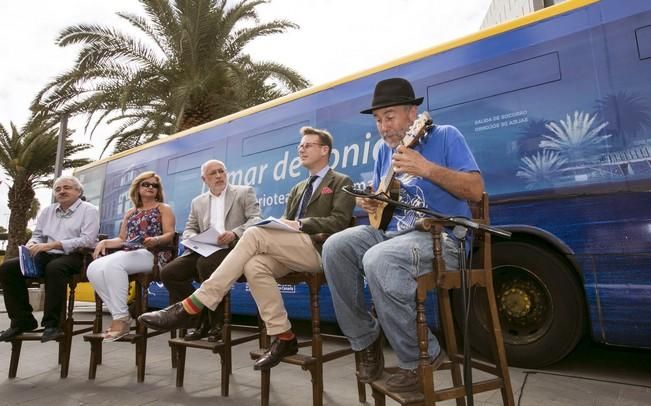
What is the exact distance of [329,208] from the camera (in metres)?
2.86

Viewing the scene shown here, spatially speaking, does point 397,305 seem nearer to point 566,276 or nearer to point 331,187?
point 331,187

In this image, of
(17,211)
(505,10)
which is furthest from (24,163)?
(505,10)

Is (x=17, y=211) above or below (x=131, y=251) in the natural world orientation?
above

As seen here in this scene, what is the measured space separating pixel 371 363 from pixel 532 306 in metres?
1.74

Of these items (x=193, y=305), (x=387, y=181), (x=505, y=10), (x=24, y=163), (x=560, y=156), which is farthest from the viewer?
(x=505, y=10)

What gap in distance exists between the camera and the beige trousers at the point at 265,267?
8.25ft

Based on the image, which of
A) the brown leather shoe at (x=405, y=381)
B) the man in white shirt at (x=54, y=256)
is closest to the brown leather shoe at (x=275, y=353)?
the brown leather shoe at (x=405, y=381)

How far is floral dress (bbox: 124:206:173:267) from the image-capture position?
3662 millimetres

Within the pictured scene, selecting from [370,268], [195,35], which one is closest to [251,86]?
[195,35]

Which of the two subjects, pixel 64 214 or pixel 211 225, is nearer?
pixel 211 225

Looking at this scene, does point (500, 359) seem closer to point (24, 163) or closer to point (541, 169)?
point (541, 169)

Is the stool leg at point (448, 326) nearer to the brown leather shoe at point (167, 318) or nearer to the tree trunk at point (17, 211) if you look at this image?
the brown leather shoe at point (167, 318)

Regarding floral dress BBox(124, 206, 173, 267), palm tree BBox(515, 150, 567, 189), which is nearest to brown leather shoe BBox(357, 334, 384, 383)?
palm tree BBox(515, 150, 567, 189)

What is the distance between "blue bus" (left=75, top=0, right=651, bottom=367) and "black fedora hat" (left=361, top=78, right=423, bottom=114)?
146cm
